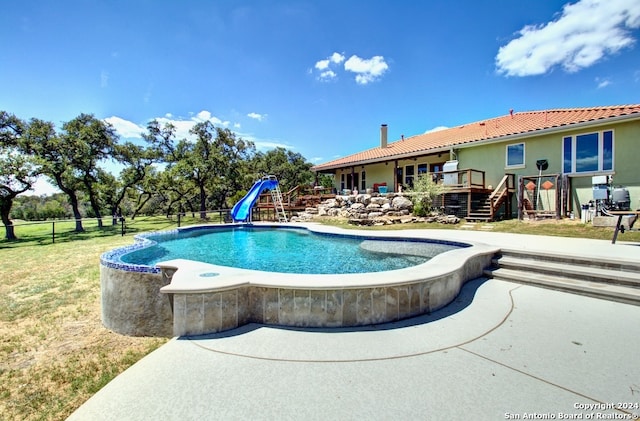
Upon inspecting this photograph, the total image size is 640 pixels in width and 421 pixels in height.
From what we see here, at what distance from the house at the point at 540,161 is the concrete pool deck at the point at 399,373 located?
9.46m

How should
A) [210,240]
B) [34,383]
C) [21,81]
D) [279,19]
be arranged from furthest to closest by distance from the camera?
[279,19], [21,81], [210,240], [34,383]

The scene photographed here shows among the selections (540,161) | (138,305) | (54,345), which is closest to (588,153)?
(540,161)

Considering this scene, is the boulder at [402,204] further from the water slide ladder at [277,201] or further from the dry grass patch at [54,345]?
the dry grass patch at [54,345]

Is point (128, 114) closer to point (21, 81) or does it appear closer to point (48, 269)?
point (21, 81)

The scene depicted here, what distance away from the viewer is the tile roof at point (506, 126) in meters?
10.9

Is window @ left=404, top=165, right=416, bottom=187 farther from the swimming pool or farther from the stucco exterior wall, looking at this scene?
the swimming pool

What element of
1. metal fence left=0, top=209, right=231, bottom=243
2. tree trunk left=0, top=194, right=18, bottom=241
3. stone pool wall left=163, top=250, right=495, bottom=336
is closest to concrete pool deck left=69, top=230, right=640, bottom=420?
stone pool wall left=163, top=250, right=495, bottom=336

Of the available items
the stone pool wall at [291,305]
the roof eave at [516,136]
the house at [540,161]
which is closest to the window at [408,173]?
the house at [540,161]

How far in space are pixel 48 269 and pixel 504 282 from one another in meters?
11.0

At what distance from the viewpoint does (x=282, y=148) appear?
36281mm

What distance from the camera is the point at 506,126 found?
1456 cm

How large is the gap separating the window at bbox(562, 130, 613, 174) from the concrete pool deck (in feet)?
33.6

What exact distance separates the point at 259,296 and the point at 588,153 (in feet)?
45.0

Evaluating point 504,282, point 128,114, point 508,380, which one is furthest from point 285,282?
point 128,114
